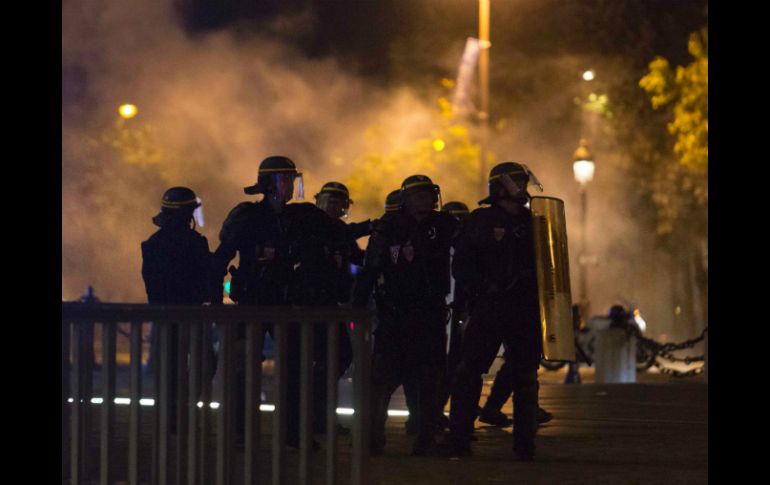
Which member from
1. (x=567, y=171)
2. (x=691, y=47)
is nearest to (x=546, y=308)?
(x=691, y=47)

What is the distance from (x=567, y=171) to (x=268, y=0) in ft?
36.6

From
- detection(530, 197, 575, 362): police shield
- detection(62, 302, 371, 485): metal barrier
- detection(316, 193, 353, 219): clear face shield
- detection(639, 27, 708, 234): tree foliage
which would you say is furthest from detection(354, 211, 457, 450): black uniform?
detection(639, 27, 708, 234): tree foliage

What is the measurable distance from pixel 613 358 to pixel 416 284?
10.7 m

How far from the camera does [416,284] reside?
9852mm

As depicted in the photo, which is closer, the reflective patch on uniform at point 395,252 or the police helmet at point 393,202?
the reflective patch on uniform at point 395,252

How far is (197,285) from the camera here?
1106 centimetres

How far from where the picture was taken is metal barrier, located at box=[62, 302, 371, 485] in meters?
6.68

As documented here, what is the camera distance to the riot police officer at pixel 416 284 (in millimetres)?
9836

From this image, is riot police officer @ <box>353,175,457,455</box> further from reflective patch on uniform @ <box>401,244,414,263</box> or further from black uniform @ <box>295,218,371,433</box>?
black uniform @ <box>295,218,371,433</box>

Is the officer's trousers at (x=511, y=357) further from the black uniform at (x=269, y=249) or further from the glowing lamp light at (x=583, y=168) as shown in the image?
the glowing lamp light at (x=583, y=168)

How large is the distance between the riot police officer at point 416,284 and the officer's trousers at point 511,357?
227 mm

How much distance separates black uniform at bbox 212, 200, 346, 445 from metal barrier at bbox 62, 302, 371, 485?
304 centimetres

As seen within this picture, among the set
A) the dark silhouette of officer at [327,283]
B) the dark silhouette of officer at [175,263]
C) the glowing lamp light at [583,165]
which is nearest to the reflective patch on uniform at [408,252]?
the dark silhouette of officer at [327,283]
